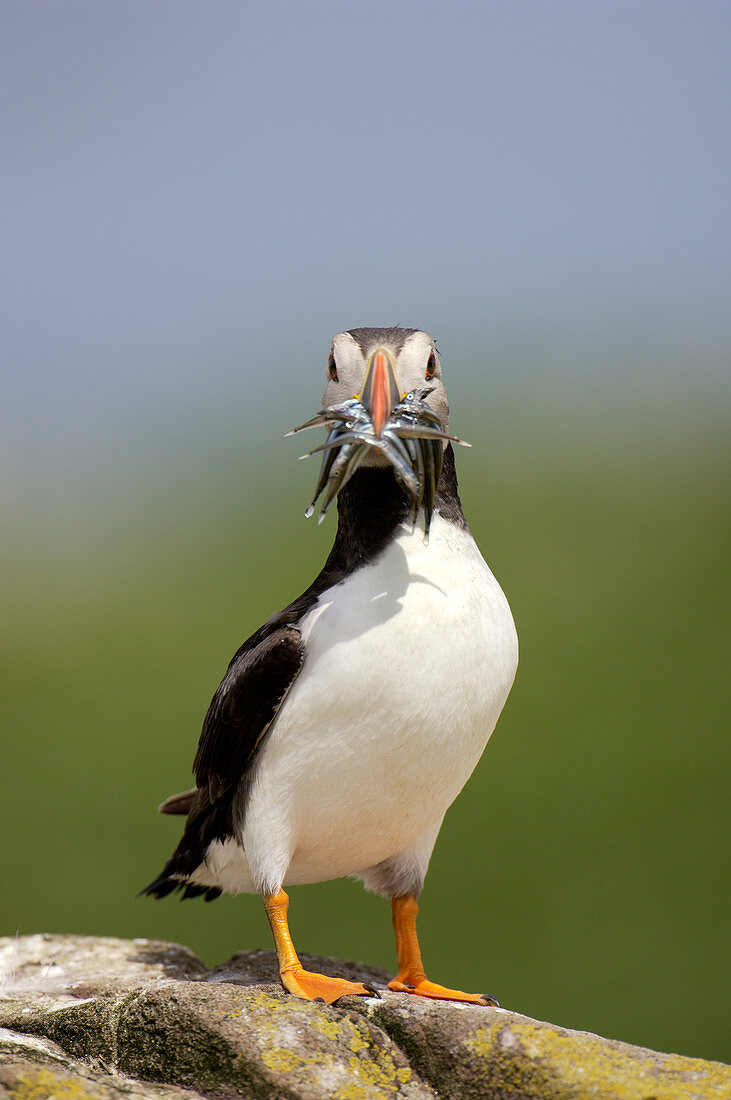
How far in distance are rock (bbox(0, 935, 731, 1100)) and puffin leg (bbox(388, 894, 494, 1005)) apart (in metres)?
0.52

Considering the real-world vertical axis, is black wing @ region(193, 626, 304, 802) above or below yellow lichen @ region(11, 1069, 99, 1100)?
above

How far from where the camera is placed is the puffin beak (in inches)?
165

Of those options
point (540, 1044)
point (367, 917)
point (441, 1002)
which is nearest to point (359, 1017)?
point (441, 1002)

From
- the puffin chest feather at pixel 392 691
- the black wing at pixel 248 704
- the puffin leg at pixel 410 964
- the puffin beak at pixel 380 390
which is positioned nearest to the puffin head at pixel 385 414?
the puffin beak at pixel 380 390

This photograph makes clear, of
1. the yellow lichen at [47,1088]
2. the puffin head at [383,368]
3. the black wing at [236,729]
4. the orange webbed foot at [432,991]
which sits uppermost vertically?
the puffin head at [383,368]

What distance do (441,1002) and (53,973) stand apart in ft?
8.35

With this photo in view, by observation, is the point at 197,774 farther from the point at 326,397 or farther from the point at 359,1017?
the point at 326,397

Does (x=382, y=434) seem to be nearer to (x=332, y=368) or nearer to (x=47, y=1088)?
(x=332, y=368)

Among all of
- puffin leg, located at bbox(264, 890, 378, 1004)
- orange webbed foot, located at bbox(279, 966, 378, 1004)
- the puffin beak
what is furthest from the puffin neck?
orange webbed foot, located at bbox(279, 966, 378, 1004)

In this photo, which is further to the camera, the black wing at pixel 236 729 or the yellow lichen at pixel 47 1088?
the black wing at pixel 236 729

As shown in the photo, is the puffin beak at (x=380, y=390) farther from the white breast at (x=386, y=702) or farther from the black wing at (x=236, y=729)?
the black wing at (x=236, y=729)

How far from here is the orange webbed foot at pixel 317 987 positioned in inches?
164

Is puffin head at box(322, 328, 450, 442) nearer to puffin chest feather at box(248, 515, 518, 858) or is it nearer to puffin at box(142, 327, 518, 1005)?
puffin at box(142, 327, 518, 1005)

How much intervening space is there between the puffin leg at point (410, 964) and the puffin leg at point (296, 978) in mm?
519
